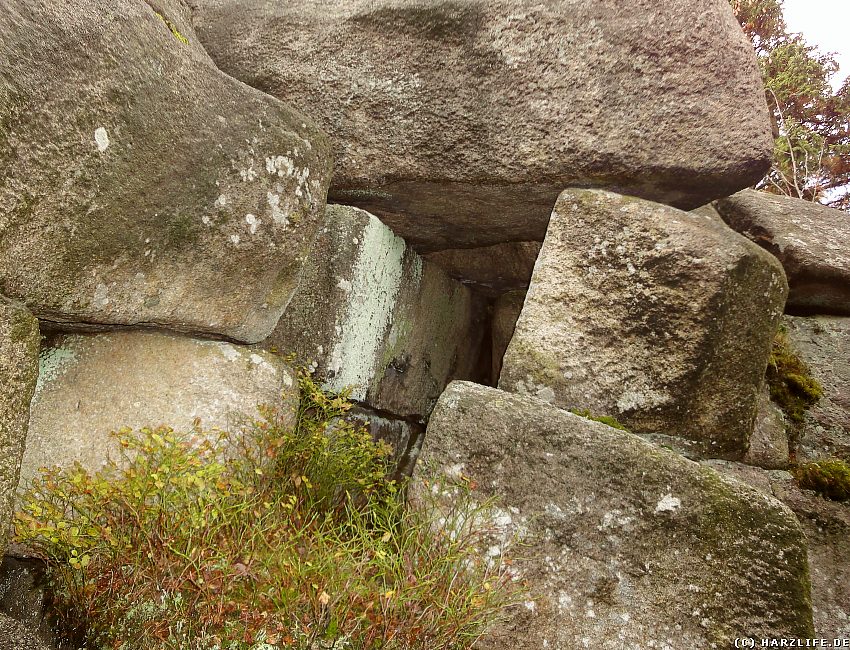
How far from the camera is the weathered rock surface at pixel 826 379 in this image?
2.33 metres

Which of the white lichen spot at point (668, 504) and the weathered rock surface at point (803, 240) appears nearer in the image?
the white lichen spot at point (668, 504)

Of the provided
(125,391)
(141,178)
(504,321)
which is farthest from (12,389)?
(504,321)

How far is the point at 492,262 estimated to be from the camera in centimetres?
347

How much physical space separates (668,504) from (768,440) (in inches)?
33.0

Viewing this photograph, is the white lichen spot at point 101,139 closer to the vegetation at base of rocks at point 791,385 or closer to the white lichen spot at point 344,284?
the white lichen spot at point 344,284

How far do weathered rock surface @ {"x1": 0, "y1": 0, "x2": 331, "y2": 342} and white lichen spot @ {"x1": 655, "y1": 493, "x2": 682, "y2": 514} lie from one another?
59.0 inches

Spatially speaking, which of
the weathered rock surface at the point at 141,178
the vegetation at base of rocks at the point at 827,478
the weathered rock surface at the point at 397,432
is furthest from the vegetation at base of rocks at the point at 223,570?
the vegetation at base of rocks at the point at 827,478

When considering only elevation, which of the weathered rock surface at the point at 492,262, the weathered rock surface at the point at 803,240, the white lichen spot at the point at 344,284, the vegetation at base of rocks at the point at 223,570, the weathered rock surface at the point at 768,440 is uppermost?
the weathered rock surface at the point at 803,240

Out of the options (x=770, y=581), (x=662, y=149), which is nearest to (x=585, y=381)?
(x=770, y=581)

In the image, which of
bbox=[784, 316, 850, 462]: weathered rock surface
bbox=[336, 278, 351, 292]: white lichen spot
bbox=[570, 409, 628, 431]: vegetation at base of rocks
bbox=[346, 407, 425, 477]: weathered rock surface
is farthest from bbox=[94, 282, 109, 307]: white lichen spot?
Answer: bbox=[784, 316, 850, 462]: weathered rock surface

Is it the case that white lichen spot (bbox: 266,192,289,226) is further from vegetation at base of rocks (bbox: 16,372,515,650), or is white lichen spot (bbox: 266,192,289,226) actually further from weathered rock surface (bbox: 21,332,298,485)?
vegetation at base of rocks (bbox: 16,372,515,650)

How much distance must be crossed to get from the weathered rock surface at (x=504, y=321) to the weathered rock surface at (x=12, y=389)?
105 inches

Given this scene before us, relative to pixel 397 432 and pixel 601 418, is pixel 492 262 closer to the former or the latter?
pixel 397 432

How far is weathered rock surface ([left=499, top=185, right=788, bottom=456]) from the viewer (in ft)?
6.70
